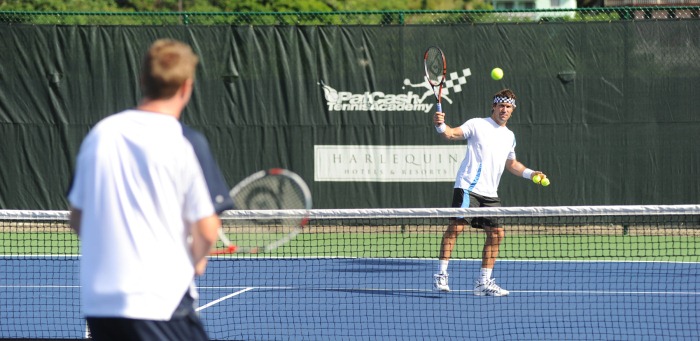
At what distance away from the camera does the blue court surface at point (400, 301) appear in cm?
568

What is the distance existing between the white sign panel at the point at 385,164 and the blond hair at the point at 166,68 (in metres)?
7.83

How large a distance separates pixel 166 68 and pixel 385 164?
791 centimetres

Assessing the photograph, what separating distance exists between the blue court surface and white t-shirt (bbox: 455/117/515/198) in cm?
67

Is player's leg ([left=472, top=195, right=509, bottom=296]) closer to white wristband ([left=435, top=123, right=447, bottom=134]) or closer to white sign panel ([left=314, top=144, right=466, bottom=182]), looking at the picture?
white wristband ([left=435, top=123, right=447, bottom=134])

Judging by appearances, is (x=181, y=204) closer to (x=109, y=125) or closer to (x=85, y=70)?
(x=109, y=125)

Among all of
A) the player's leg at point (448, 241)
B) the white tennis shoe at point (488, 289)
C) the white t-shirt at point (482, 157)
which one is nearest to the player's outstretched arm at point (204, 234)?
the player's leg at point (448, 241)

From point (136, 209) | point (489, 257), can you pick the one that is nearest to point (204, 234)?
point (136, 209)

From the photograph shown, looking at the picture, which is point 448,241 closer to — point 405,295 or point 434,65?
point 405,295

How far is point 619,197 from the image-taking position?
10.1 m

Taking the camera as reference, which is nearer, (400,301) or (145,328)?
(145,328)

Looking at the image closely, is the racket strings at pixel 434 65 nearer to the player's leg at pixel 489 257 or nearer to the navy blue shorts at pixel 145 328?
the player's leg at pixel 489 257

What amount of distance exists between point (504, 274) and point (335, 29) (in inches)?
137

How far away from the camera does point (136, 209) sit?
2.36m

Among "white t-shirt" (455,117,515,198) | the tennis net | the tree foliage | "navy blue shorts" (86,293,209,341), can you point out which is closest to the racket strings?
"white t-shirt" (455,117,515,198)
